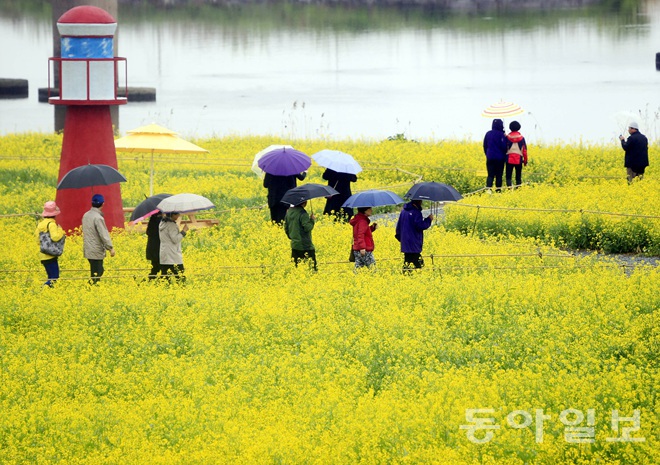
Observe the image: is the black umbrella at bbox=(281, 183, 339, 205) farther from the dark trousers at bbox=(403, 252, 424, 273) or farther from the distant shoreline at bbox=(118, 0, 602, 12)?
the distant shoreline at bbox=(118, 0, 602, 12)

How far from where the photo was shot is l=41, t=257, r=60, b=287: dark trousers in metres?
16.6

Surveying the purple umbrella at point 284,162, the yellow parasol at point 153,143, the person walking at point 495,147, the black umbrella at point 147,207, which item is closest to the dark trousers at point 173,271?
the black umbrella at point 147,207

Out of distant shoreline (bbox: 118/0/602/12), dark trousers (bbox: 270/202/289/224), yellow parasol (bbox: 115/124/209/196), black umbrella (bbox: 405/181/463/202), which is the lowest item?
dark trousers (bbox: 270/202/289/224)

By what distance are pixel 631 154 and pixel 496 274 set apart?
7.54 metres

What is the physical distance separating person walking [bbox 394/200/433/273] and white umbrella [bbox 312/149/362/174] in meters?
2.89

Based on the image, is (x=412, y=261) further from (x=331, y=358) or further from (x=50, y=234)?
(x=50, y=234)

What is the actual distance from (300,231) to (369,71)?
50.4 meters

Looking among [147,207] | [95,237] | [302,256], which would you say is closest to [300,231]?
[302,256]

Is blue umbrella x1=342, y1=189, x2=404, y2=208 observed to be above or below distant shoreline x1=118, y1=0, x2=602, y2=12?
below

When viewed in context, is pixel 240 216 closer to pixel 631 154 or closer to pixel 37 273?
pixel 37 273

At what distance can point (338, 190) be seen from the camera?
20.6 m

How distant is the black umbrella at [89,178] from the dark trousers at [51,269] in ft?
6.13

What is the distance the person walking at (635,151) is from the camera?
22.9 meters

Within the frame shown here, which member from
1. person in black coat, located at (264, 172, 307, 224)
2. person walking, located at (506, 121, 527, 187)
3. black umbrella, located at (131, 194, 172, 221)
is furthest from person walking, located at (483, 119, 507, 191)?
black umbrella, located at (131, 194, 172, 221)
